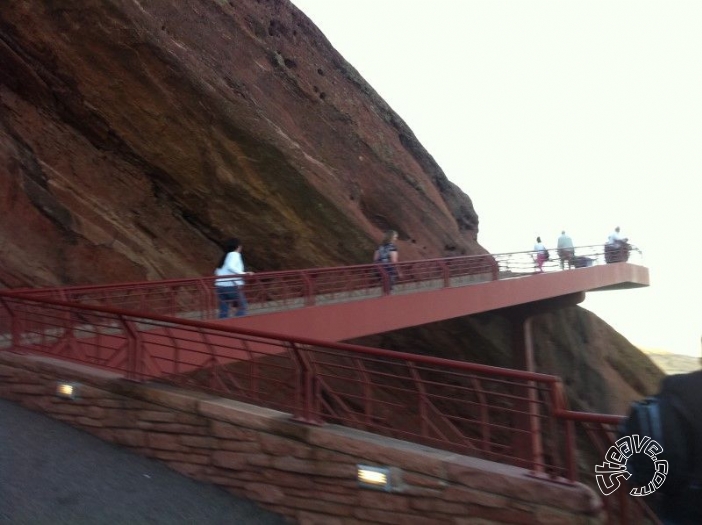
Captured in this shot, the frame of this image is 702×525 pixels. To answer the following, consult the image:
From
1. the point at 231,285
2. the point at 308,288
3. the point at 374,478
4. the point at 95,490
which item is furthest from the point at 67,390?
the point at 308,288

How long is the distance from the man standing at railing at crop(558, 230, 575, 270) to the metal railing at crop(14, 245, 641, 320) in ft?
1.80

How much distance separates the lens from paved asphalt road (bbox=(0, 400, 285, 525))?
13.5ft

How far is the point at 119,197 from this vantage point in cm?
1340

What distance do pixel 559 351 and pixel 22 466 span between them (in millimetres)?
18437

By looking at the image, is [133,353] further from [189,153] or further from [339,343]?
[189,153]

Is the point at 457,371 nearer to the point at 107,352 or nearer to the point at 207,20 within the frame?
the point at 107,352

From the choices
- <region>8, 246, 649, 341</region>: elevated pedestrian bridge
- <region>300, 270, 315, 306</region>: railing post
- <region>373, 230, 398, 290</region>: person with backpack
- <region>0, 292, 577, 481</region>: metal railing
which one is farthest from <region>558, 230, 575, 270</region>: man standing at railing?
<region>0, 292, 577, 481</region>: metal railing

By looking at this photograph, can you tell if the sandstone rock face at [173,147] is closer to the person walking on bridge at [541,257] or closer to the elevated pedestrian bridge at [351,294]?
the elevated pedestrian bridge at [351,294]

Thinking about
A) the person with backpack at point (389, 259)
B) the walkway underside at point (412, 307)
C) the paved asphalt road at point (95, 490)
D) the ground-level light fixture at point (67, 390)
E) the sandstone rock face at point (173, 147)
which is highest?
the sandstone rock face at point (173, 147)

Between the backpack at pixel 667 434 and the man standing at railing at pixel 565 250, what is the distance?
16643mm

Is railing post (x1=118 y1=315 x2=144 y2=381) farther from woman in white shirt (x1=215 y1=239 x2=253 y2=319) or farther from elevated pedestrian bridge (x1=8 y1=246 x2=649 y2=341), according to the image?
woman in white shirt (x1=215 y1=239 x2=253 y2=319)

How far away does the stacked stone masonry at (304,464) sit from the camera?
143 inches

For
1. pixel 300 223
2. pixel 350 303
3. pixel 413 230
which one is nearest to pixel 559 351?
pixel 413 230

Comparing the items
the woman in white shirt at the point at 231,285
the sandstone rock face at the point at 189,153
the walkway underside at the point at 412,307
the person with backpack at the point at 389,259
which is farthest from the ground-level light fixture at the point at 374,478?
the sandstone rock face at the point at 189,153
